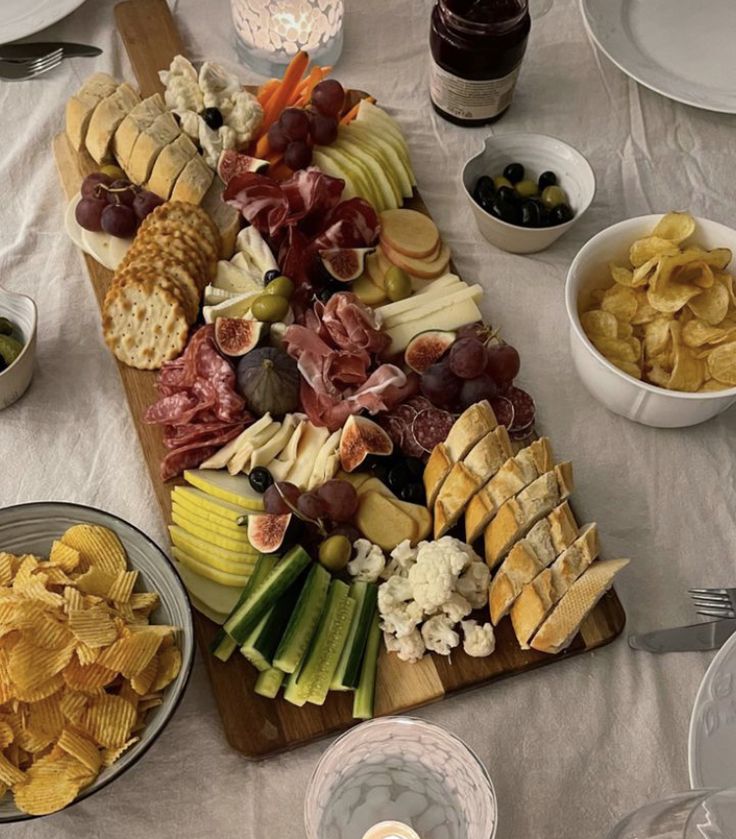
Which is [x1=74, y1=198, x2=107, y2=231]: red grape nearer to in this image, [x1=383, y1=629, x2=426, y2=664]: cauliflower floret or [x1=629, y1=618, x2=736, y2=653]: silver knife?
[x1=383, y1=629, x2=426, y2=664]: cauliflower floret

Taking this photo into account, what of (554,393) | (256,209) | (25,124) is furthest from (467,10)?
(25,124)

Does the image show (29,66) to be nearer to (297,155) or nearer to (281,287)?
(297,155)

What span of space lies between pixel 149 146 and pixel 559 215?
79 centimetres

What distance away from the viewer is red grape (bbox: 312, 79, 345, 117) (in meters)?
1.96

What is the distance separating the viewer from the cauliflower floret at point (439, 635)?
4.83 feet

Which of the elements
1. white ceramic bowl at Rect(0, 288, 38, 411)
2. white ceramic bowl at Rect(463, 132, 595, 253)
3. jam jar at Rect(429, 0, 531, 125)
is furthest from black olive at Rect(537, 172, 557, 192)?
white ceramic bowl at Rect(0, 288, 38, 411)

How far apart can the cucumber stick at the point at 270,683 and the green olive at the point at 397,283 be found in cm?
71

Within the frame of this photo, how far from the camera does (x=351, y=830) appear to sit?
131 cm

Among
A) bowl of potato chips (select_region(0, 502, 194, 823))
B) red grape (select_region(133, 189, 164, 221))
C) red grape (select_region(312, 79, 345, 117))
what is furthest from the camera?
red grape (select_region(312, 79, 345, 117))

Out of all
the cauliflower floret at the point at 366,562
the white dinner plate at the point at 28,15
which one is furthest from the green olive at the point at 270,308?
the white dinner plate at the point at 28,15

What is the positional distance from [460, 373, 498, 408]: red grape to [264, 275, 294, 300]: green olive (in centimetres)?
36

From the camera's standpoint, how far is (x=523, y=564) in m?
1.46

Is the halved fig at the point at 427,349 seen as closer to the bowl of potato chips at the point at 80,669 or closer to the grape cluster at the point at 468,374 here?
the grape cluster at the point at 468,374

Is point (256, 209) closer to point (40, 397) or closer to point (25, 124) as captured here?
point (40, 397)
